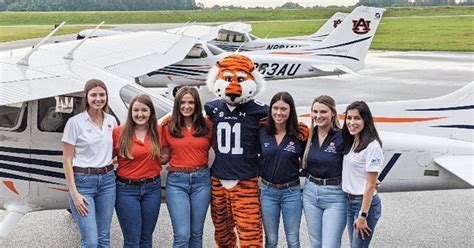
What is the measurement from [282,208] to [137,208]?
1039 millimetres

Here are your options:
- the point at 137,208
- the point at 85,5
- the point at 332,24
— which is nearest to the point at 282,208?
the point at 137,208

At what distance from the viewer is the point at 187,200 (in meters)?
3.96

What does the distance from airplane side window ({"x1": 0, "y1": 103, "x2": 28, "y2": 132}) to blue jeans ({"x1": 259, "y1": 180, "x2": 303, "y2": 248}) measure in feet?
6.41

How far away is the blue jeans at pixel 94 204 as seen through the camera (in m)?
3.78

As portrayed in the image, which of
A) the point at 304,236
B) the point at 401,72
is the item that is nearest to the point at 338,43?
the point at 401,72

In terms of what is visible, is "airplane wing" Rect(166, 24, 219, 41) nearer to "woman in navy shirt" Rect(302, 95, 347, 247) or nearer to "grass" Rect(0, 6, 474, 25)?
"woman in navy shirt" Rect(302, 95, 347, 247)

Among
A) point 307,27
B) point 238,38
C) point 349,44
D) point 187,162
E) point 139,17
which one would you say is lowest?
point 187,162

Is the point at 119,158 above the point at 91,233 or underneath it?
above

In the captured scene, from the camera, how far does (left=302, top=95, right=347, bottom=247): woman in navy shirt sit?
12.4ft

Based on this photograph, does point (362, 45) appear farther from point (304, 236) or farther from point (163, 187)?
point (163, 187)

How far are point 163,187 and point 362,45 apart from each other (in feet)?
50.9

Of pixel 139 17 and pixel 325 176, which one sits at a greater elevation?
pixel 139 17

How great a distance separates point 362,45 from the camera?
1881 cm

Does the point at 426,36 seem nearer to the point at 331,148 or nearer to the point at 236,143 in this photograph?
the point at 331,148
